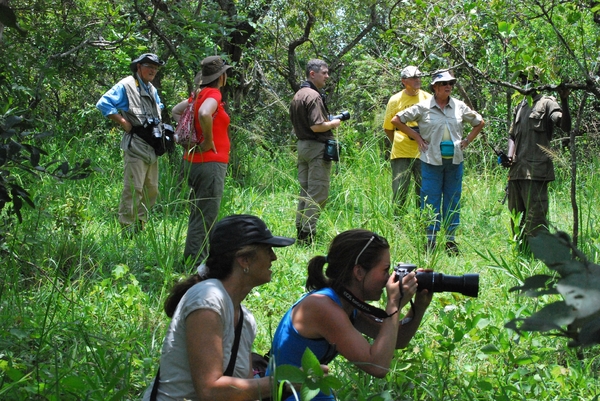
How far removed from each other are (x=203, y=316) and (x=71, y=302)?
159 cm

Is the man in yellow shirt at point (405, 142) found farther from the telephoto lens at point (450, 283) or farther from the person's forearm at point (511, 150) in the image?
the telephoto lens at point (450, 283)

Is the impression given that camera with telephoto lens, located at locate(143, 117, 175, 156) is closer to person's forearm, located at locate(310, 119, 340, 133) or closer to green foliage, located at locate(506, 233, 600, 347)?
person's forearm, located at locate(310, 119, 340, 133)

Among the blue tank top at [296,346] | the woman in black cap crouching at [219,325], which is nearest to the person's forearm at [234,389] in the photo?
the woman in black cap crouching at [219,325]

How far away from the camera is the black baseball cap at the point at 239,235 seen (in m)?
2.65

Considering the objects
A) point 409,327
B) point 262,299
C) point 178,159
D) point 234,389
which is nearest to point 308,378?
point 234,389

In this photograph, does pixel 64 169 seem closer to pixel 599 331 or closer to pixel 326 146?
pixel 599 331

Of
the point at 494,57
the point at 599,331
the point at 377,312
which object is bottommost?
the point at 377,312

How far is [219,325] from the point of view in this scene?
2416 millimetres

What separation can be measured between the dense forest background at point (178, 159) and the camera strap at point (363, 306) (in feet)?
1.41

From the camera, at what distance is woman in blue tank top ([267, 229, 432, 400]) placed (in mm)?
2650

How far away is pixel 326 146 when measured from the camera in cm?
626

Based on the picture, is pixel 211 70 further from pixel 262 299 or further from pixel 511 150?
pixel 511 150

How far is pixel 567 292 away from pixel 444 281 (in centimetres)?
202

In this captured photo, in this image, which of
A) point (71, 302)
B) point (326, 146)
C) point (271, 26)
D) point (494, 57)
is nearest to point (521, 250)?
point (326, 146)
